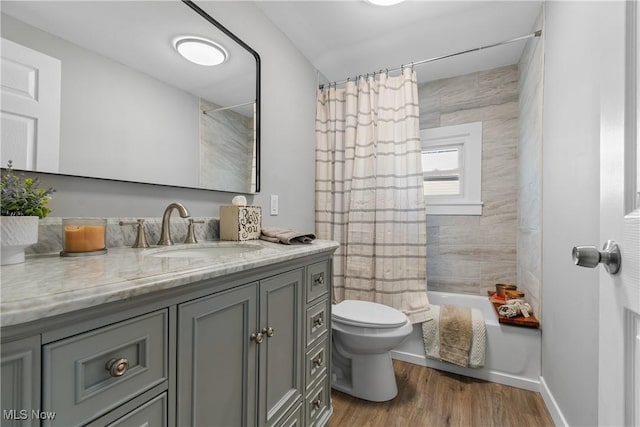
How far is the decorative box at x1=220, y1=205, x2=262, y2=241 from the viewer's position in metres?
1.37

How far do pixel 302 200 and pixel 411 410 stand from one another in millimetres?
1515

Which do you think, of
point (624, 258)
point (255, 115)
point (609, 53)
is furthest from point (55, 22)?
point (624, 258)

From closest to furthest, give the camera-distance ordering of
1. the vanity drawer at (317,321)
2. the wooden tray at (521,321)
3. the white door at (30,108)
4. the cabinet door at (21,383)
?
the cabinet door at (21,383), the white door at (30,108), the vanity drawer at (317,321), the wooden tray at (521,321)

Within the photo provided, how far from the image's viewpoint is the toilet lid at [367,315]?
63.3 inches

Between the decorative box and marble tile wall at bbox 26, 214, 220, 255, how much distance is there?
7cm

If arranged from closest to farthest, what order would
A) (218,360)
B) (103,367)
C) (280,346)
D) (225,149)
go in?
(103,367) → (218,360) → (280,346) → (225,149)

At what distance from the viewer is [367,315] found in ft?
5.66

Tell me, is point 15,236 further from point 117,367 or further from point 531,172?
point 531,172

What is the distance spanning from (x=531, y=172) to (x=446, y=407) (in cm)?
163

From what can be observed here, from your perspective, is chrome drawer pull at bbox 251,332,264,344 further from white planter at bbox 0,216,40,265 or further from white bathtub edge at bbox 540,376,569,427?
white bathtub edge at bbox 540,376,569,427

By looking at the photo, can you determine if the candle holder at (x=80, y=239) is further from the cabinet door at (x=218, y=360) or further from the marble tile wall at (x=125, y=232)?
the cabinet door at (x=218, y=360)

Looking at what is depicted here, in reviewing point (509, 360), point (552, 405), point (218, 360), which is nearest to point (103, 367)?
point (218, 360)

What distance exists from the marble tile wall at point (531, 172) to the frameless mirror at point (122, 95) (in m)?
1.84

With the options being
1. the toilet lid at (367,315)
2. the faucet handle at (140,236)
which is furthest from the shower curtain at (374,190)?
the faucet handle at (140,236)
